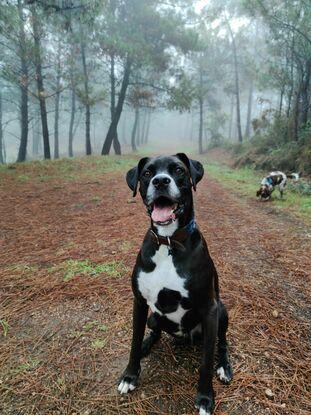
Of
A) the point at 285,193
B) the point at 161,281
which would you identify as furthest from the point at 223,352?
the point at 285,193

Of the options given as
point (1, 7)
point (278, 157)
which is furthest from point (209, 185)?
point (1, 7)

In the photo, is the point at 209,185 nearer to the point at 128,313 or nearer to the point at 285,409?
the point at 128,313

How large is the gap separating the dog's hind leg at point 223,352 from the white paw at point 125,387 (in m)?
0.71

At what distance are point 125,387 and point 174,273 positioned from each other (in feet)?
3.27

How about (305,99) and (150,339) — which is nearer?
(150,339)

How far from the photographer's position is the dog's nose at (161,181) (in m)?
2.26

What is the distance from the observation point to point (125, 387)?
2441 mm

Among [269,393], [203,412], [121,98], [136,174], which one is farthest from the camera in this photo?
[121,98]

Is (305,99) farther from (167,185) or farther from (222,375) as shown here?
(222,375)

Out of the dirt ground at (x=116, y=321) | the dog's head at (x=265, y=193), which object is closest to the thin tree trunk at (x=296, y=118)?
the dog's head at (x=265, y=193)

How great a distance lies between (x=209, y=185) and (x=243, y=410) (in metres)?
9.79

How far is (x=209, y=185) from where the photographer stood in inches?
460

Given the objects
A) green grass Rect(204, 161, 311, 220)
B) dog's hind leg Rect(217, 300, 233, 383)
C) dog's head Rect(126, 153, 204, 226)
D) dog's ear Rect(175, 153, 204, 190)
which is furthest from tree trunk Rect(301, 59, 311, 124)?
dog's hind leg Rect(217, 300, 233, 383)

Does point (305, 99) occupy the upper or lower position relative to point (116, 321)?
upper
